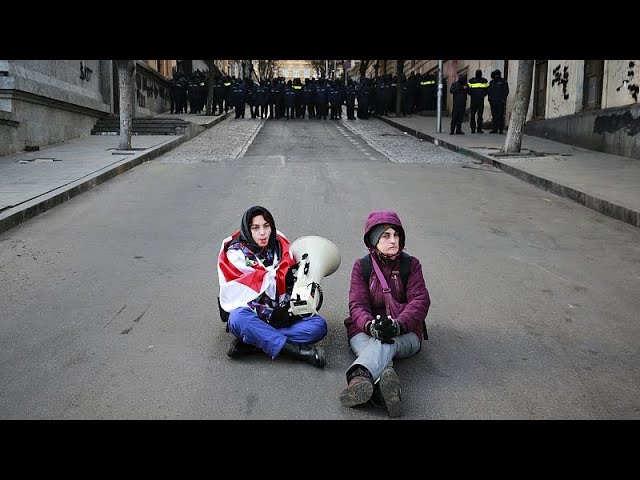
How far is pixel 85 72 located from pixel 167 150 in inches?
243

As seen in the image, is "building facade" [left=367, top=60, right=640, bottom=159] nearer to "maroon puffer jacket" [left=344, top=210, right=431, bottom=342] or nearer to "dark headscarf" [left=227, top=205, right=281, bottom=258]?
"dark headscarf" [left=227, top=205, right=281, bottom=258]

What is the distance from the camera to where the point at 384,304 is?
15.6 ft

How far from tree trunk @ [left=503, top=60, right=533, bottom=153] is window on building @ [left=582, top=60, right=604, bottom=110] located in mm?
2923

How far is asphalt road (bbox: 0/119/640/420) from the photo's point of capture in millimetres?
4129

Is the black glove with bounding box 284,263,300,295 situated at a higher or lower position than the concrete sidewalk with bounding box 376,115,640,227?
higher

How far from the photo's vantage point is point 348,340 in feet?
16.1

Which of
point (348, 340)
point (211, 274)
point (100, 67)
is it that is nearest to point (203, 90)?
point (100, 67)

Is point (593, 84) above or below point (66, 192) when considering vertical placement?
above

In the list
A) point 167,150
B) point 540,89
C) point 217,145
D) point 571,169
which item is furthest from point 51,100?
point 540,89

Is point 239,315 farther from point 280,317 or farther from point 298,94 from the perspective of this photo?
point 298,94

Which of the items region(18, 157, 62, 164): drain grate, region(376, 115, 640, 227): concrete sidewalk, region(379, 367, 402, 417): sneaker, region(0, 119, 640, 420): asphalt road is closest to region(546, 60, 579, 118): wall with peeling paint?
region(376, 115, 640, 227): concrete sidewalk

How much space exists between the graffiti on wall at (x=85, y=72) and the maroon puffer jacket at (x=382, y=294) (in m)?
21.1
